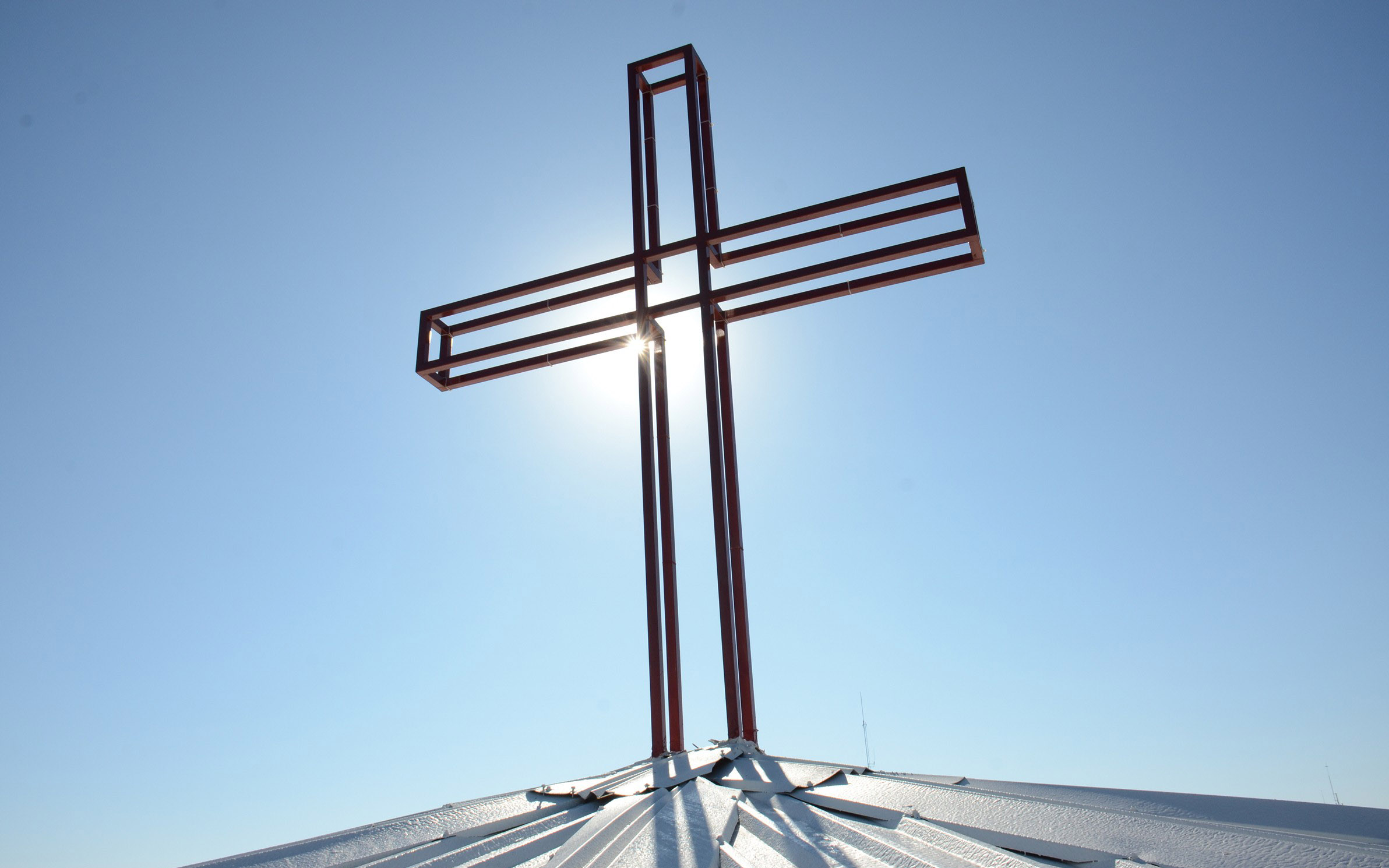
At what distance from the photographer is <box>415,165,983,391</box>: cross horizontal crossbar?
25.8 ft

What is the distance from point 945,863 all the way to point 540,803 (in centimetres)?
237

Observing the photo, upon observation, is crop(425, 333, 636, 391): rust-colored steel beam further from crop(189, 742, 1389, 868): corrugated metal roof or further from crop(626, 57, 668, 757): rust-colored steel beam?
crop(189, 742, 1389, 868): corrugated metal roof

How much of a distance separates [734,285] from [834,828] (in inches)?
200

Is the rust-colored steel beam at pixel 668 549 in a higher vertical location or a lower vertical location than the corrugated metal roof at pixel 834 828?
higher

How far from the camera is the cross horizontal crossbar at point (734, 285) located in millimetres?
7871

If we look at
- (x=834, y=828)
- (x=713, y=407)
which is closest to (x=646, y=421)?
(x=713, y=407)

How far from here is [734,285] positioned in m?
8.14

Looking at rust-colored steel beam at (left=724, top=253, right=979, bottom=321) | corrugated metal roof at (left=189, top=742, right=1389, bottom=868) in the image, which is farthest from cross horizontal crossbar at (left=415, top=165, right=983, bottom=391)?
corrugated metal roof at (left=189, top=742, right=1389, bottom=868)

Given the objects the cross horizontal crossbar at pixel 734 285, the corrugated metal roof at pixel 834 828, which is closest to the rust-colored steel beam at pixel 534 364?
the cross horizontal crossbar at pixel 734 285

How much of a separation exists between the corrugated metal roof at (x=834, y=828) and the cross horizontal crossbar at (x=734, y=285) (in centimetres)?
402

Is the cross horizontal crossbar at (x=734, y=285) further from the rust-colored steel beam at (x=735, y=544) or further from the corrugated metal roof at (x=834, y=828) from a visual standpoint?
the corrugated metal roof at (x=834, y=828)

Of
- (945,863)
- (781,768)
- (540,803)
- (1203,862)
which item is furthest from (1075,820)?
(540,803)

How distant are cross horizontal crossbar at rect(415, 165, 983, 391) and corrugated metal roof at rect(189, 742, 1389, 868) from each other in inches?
158

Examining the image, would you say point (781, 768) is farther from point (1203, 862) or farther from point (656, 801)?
point (1203, 862)
